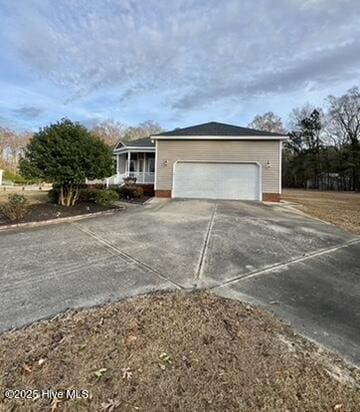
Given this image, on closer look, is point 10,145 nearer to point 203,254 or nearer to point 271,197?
point 271,197

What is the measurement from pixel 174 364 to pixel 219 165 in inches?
571

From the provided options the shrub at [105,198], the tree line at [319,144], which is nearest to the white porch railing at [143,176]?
the shrub at [105,198]

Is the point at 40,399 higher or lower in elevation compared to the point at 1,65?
lower

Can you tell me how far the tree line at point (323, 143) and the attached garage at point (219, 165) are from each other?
27.1 metres

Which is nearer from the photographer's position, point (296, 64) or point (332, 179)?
point (296, 64)

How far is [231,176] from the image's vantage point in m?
16.3

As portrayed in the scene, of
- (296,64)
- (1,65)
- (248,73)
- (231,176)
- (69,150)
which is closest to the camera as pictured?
(69,150)

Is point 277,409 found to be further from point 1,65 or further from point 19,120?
point 19,120

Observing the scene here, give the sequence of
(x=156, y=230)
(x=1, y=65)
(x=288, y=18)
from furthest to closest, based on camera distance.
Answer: (x=1, y=65) → (x=288, y=18) → (x=156, y=230)

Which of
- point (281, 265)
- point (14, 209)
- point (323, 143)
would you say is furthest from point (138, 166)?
point (323, 143)

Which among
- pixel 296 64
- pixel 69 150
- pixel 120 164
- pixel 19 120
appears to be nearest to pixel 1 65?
pixel 69 150

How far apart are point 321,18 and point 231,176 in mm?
7734

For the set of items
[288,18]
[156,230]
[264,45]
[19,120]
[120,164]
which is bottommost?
[156,230]

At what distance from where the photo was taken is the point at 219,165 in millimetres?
→ 16422
